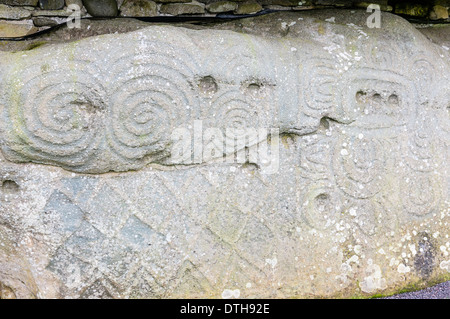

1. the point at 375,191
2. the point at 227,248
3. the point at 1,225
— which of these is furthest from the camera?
the point at 375,191

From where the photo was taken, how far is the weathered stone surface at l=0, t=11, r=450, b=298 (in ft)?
6.83

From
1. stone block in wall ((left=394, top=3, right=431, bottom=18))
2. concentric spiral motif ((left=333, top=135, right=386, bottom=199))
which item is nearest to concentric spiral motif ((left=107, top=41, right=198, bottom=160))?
concentric spiral motif ((left=333, top=135, right=386, bottom=199))

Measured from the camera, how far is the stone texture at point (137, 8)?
2.40 m

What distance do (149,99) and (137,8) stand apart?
61 centimetres

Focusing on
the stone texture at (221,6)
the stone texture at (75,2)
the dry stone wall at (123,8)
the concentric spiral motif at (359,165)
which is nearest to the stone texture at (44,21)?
the dry stone wall at (123,8)

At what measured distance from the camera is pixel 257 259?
7.69 ft

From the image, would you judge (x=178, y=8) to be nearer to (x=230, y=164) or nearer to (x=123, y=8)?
(x=123, y=8)

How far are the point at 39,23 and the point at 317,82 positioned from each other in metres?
1.46

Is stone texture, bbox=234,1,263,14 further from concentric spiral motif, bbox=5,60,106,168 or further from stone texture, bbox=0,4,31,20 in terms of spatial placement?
stone texture, bbox=0,4,31,20
